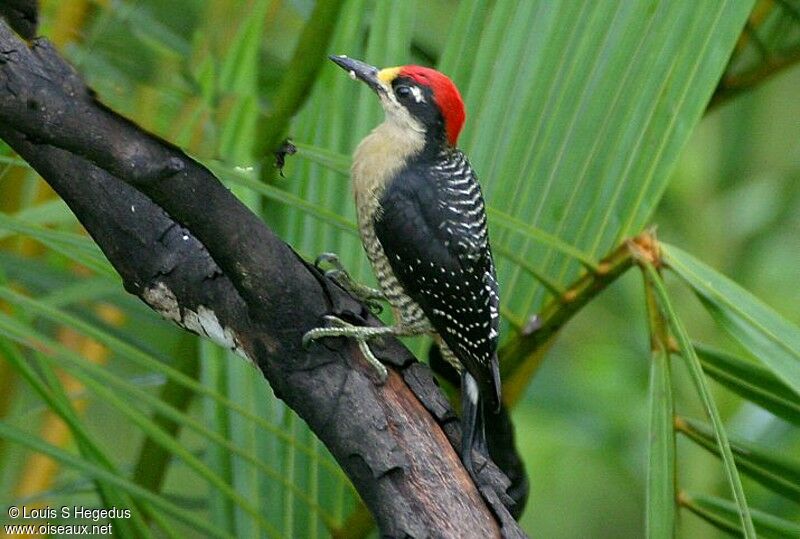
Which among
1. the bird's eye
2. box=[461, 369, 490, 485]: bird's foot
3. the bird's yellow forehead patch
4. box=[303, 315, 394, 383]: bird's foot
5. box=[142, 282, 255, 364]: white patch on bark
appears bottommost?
box=[461, 369, 490, 485]: bird's foot

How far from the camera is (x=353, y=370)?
4.79 ft

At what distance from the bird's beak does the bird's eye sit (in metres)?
0.03

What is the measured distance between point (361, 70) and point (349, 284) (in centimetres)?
37

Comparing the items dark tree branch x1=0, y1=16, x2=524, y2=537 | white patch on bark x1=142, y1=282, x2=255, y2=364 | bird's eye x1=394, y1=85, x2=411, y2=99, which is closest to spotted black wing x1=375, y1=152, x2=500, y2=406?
bird's eye x1=394, y1=85, x2=411, y2=99

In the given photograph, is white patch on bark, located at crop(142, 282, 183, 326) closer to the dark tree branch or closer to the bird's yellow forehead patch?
the dark tree branch

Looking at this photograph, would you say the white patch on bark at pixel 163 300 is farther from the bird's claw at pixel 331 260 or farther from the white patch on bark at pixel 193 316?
the bird's claw at pixel 331 260

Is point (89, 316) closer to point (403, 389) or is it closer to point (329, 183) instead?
point (329, 183)

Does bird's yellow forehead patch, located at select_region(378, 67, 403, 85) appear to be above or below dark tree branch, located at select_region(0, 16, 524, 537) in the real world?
above

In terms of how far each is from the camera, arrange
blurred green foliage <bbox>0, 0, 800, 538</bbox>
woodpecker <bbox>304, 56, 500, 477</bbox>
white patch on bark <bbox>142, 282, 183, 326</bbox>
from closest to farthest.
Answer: white patch on bark <bbox>142, 282, 183, 326</bbox> → blurred green foliage <bbox>0, 0, 800, 538</bbox> → woodpecker <bbox>304, 56, 500, 477</bbox>

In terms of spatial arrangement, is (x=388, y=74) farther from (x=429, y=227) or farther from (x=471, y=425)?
(x=471, y=425)

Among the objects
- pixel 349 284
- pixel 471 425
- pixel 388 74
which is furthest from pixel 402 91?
pixel 471 425

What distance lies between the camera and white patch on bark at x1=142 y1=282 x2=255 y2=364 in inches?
57.4

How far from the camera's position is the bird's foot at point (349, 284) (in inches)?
73.4

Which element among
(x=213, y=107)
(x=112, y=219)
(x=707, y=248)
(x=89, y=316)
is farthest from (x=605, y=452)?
(x=112, y=219)
